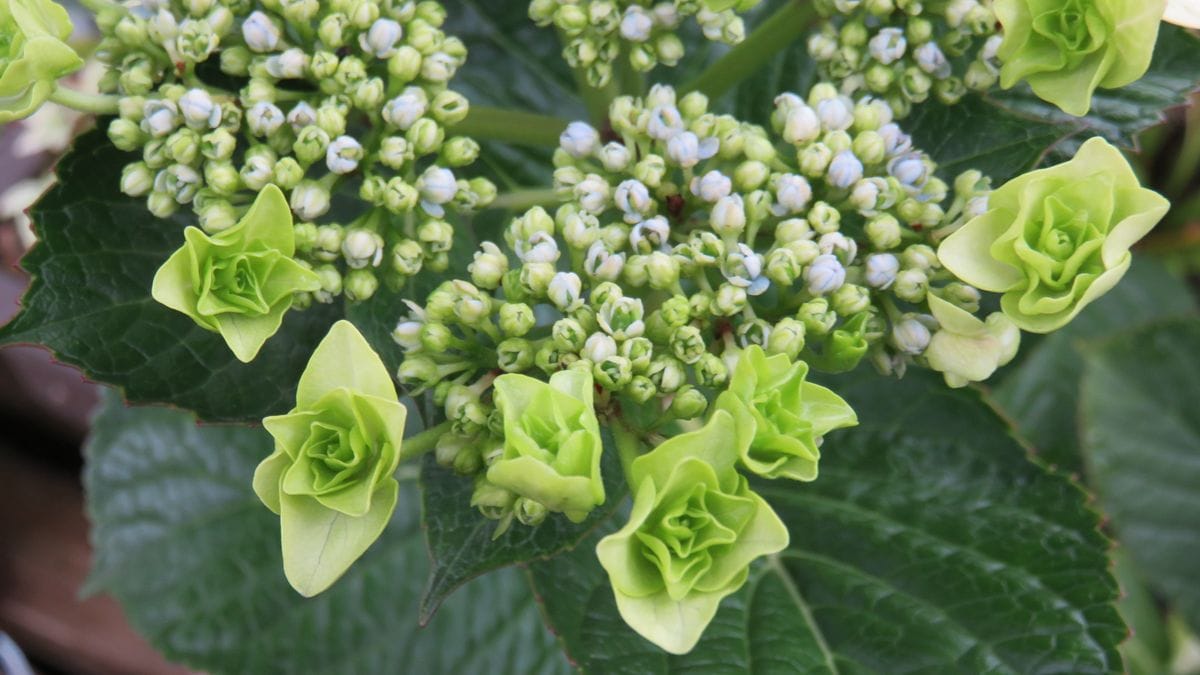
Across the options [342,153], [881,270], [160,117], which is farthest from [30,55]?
[881,270]

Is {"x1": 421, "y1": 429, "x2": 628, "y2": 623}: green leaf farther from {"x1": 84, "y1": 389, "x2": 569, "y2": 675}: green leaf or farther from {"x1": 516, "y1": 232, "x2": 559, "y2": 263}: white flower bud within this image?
{"x1": 84, "y1": 389, "x2": 569, "y2": 675}: green leaf

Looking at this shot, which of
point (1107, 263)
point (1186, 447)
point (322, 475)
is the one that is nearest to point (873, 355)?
point (1107, 263)

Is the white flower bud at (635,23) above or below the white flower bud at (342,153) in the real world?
above

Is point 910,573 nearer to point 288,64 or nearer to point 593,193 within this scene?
point 593,193

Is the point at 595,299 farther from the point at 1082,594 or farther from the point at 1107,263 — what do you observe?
the point at 1082,594

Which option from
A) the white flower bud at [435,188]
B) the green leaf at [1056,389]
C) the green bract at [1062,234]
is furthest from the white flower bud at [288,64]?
Answer: the green leaf at [1056,389]

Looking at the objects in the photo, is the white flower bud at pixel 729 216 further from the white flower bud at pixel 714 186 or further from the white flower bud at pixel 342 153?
the white flower bud at pixel 342 153

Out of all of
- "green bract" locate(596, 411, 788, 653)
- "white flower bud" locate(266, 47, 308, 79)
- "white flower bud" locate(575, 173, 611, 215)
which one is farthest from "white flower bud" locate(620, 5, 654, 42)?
"green bract" locate(596, 411, 788, 653)
